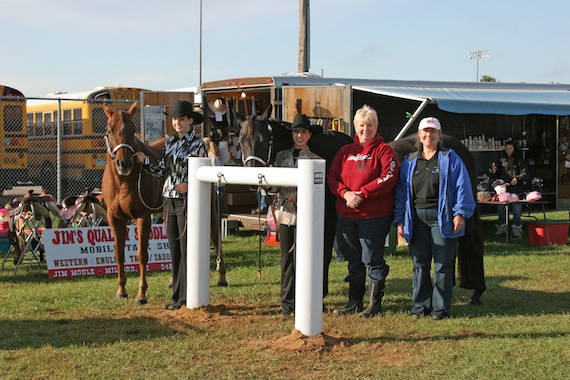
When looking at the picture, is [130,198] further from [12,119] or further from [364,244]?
[12,119]

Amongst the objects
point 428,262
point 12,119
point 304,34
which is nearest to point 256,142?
point 428,262

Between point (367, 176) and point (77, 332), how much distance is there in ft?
9.56

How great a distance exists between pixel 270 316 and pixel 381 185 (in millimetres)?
1634

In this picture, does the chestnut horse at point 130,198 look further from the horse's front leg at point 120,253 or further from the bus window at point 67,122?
the bus window at point 67,122

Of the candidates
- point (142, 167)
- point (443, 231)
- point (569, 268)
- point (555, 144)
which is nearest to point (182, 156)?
point (142, 167)

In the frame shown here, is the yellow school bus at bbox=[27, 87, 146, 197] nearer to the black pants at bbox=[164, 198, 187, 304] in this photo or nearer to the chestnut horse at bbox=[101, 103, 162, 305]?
the chestnut horse at bbox=[101, 103, 162, 305]

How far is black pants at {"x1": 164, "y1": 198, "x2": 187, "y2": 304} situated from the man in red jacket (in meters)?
1.50

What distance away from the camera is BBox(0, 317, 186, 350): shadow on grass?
20.2 ft

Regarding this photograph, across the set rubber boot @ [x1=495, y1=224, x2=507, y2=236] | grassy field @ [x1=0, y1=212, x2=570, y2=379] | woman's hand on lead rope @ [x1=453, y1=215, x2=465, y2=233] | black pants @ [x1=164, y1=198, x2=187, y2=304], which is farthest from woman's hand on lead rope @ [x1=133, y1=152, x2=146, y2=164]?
rubber boot @ [x1=495, y1=224, x2=507, y2=236]

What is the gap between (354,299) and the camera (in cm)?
716

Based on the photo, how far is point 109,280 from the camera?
368 inches

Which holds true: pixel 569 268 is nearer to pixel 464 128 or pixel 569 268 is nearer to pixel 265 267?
pixel 265 267

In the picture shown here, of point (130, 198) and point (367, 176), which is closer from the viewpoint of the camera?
point (367, 176)

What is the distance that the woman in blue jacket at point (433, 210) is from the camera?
22.2ft
